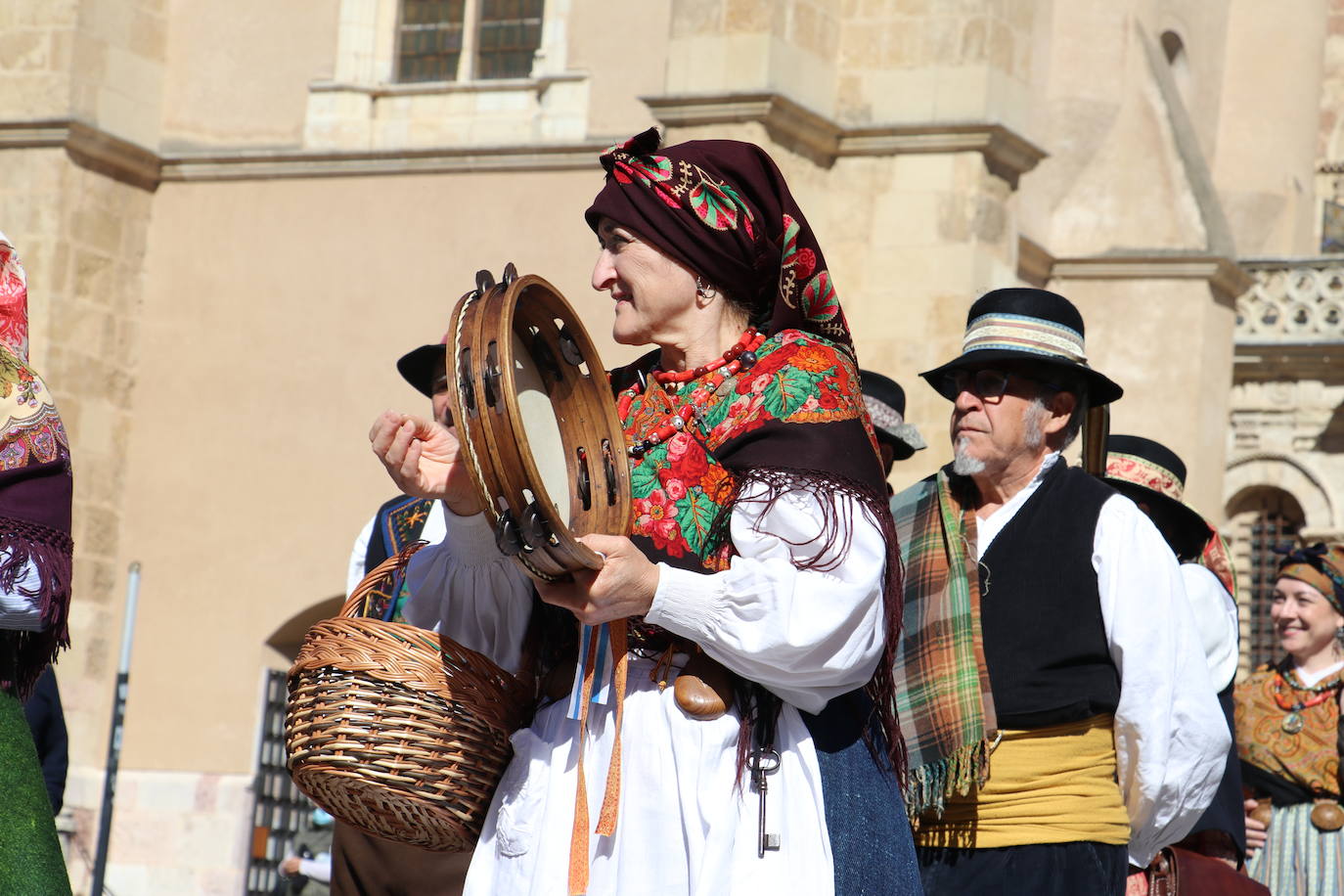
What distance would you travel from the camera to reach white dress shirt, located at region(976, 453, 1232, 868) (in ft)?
14.2

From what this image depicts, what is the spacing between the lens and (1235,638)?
532 cm

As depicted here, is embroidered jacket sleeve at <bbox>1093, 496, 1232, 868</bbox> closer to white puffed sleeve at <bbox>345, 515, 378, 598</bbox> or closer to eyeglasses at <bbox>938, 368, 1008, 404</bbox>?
eyeglasses at <bbox>938, 368, 1008, 404</bbox>

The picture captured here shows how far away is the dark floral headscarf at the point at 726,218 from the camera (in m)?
3.46

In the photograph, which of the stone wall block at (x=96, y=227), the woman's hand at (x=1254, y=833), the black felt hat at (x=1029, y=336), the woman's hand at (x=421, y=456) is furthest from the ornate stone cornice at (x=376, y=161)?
the woman's hand at (x=421, y=456)

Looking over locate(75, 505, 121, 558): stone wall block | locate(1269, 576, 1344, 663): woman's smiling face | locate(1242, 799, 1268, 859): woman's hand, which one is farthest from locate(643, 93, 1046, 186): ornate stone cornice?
locate(1242, 799, 1268, 859): woman's hand

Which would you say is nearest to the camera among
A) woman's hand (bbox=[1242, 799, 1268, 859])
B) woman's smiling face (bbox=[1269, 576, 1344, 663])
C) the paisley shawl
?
woman's hand (bbox=[1242, 799, 1268, 859])

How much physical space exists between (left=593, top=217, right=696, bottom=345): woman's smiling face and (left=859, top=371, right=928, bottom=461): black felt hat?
9.53 ft

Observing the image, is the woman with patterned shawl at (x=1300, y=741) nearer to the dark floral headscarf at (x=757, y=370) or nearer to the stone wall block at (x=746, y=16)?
the dark floral headscarf at (x=757, y=370)

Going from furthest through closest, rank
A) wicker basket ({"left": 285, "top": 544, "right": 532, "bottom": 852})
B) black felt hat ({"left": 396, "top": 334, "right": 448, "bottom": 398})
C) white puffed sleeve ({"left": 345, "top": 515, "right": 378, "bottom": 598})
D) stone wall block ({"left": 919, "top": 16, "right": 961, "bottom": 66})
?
Result: stone wall block ({"left": 919, "top": 16, "right": 961, "bottom": 66}) < black felt hat ({"left": 396, "top": 334, "right": 448, "bottom": 398}) < white puffed sleeve ({"left": 345, "top": 515, "right": 378, "bottom": 598}) < wicker basket ({"left": 285, "top": 544, "right": 532, "bottom": 852})

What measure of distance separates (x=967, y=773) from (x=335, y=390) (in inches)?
404

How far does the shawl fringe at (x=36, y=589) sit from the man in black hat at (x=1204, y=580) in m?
2.38

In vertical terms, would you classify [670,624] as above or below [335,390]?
below

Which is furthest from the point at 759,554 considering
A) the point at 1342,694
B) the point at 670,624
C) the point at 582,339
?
the point at 1342,694

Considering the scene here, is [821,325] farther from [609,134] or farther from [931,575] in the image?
[609,134]
